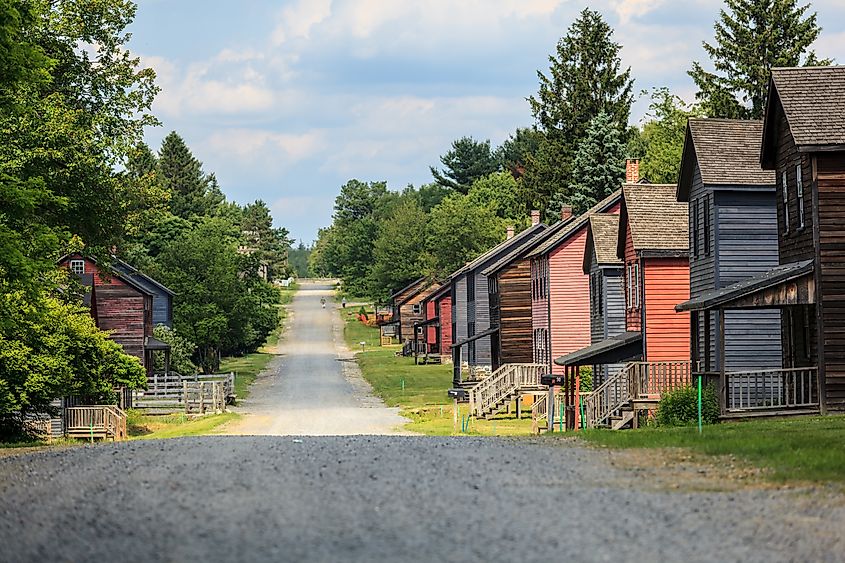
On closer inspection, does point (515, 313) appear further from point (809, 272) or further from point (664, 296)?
point (809, 272)

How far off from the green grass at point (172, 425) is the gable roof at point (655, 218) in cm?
1781

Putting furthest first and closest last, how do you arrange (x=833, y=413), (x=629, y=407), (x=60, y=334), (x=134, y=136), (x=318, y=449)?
(x=134, y=136) < (x=60, y=334) < (x=629, y=407) < (x=833, y=413) < (x=318, y=449)

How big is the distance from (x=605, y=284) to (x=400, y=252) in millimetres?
94799

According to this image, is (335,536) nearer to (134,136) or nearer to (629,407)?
Result: (629,407)

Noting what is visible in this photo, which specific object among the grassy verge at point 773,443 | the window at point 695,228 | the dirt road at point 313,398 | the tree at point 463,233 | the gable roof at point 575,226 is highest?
the tree at point 463,233

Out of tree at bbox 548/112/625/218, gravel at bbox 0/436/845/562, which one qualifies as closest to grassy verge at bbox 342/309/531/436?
tree at bbox 548/112/625/218

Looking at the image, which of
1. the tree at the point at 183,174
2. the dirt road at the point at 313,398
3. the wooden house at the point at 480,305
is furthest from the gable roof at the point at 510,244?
the tree at the point at 183,174

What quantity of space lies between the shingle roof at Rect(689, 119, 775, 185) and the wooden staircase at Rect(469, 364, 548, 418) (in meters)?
18.0

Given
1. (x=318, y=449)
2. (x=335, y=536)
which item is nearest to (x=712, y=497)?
(x=335, y=536)

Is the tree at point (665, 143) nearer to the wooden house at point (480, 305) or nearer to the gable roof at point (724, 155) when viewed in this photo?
the wooden house at point (480, 305)

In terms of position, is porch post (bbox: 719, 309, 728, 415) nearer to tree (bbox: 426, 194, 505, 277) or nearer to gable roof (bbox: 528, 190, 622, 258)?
gable roof (bbox: 528, 190, 622, 258)

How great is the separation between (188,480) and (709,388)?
19848mm

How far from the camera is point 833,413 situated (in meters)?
31.7

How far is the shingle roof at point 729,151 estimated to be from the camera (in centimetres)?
3809
